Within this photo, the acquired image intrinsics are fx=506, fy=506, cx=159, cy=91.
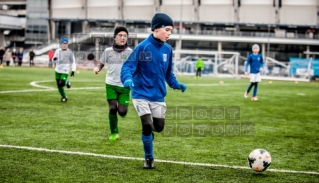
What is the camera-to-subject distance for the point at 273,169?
23.5 feet

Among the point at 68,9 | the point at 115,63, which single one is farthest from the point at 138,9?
the point at 115,63

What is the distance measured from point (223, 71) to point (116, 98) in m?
42.6

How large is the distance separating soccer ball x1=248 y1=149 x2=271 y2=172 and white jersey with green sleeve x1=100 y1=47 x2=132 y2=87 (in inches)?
147

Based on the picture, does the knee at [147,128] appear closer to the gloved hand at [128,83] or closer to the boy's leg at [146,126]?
the boy's leg at [146,126]

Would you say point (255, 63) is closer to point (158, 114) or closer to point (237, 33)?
point (158, 114)

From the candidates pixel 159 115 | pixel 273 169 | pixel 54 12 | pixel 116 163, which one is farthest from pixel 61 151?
pixel 54 12

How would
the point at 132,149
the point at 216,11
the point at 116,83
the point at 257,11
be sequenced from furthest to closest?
the point at 216,11
the point at 257,11
the point at 116,83
the point at 132,149

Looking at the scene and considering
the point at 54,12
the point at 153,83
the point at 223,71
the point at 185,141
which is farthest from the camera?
the point at 54,12

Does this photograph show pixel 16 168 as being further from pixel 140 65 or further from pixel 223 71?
pixel 223 71

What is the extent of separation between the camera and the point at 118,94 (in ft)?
32.3

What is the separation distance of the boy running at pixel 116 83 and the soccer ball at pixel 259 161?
11.0ft

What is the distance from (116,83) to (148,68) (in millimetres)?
2792

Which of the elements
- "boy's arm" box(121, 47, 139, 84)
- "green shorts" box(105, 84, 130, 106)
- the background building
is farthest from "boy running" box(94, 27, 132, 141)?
the background building

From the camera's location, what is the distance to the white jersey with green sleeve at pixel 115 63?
9.85 metres
